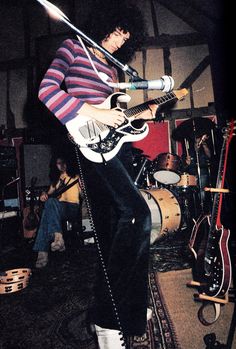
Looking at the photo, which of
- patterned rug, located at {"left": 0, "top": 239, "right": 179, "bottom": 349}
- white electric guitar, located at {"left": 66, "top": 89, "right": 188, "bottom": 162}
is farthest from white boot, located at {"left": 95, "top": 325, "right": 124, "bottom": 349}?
white electric guitar, located at {"left": 66, "top": 89, "right": 188, "bottom": 162}

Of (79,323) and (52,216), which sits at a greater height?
(52,216)

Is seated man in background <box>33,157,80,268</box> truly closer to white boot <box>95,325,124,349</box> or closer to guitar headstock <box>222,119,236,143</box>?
white boot <box>95,325,124,349</box>

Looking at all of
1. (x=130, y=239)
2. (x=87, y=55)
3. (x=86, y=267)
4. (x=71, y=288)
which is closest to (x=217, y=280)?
(x=130, y=239)

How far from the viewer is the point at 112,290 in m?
1.52

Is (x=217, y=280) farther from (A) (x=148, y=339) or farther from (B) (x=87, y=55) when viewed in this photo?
(B) (x=87, y=55)

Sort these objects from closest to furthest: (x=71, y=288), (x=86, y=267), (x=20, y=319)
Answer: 1. (x=20, y=319)
2. (x=71, y=288)
3. (x=86, y=267)

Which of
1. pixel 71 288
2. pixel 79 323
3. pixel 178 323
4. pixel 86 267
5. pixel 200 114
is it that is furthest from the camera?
pixel 200 114

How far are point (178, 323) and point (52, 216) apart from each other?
2.79 meters

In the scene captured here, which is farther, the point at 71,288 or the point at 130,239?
the point at 71,288

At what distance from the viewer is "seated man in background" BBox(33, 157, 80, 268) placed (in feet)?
13.0

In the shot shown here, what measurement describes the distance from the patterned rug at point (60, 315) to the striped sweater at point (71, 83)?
134cm

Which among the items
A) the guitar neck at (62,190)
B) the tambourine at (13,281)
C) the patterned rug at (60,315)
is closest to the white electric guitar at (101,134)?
the patterned rug at (60,315)

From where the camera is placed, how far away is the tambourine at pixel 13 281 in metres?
2.84

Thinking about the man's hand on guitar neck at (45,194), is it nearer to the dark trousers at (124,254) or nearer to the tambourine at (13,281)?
the tambourine at (13,281)
